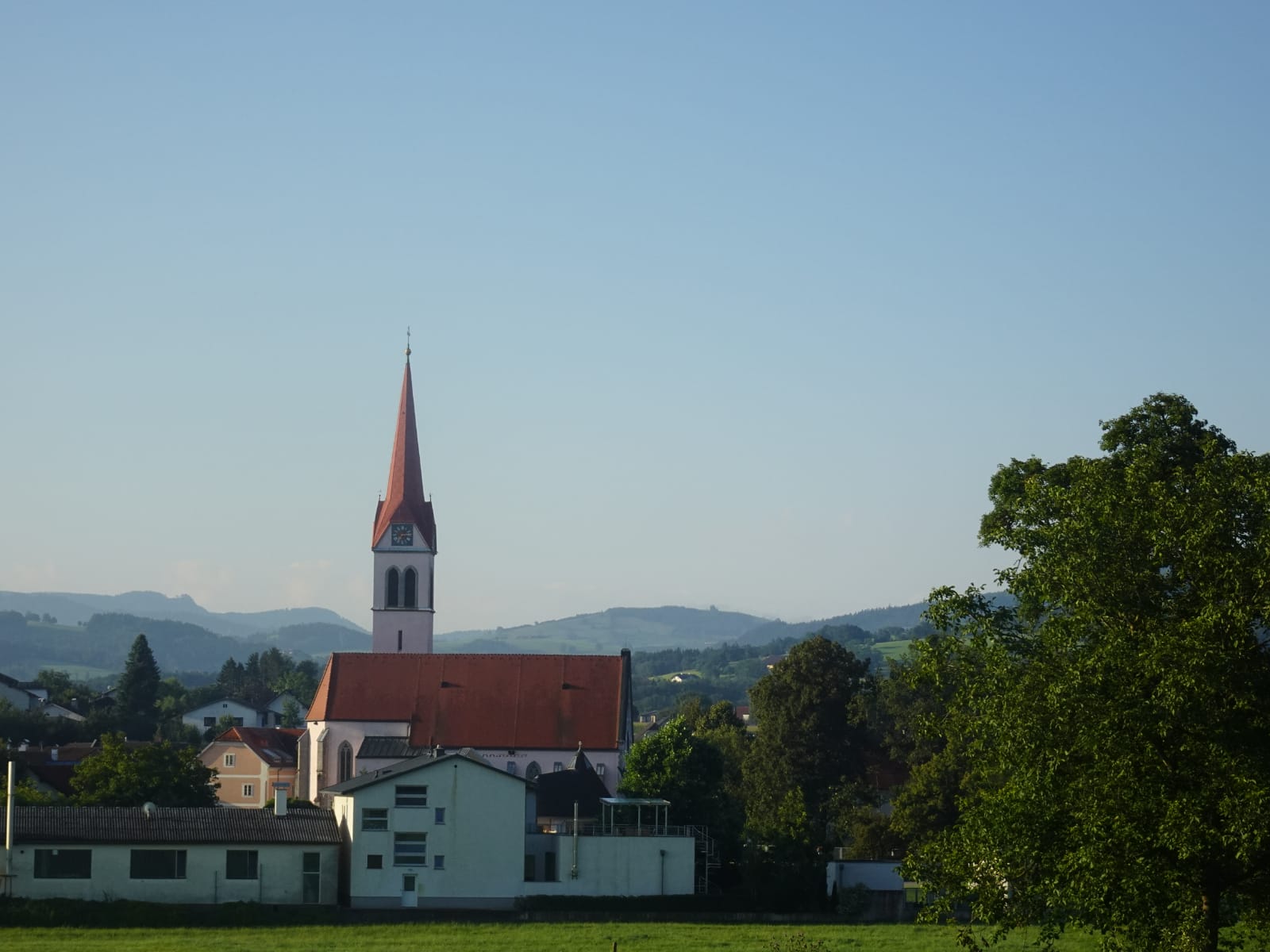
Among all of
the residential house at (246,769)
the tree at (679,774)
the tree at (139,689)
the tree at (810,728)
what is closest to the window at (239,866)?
the tree at (679,774)

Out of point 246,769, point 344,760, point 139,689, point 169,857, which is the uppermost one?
point 139,689

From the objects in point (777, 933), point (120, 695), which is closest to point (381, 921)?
point (777, 933)

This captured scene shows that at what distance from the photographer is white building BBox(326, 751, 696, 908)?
51.0m

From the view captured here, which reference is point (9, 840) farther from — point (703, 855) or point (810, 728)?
point (810, 728)

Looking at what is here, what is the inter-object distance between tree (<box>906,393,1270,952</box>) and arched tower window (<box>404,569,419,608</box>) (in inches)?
2280

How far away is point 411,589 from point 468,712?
28.1 feet

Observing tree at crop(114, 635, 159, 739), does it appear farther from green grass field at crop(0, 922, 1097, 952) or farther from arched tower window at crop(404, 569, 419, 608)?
green grass field at crop(0, 922, 1097, 952)

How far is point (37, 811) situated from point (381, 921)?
11.4m

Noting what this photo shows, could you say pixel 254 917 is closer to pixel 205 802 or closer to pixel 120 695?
pixel 205 802

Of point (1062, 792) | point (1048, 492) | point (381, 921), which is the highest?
point (1048, 492)

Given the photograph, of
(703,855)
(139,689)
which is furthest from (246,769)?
(703,855)

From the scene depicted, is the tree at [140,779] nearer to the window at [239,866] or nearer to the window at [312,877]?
the window at [239,866]

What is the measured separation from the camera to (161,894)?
158 ft

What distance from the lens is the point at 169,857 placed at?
4844 centimetres
